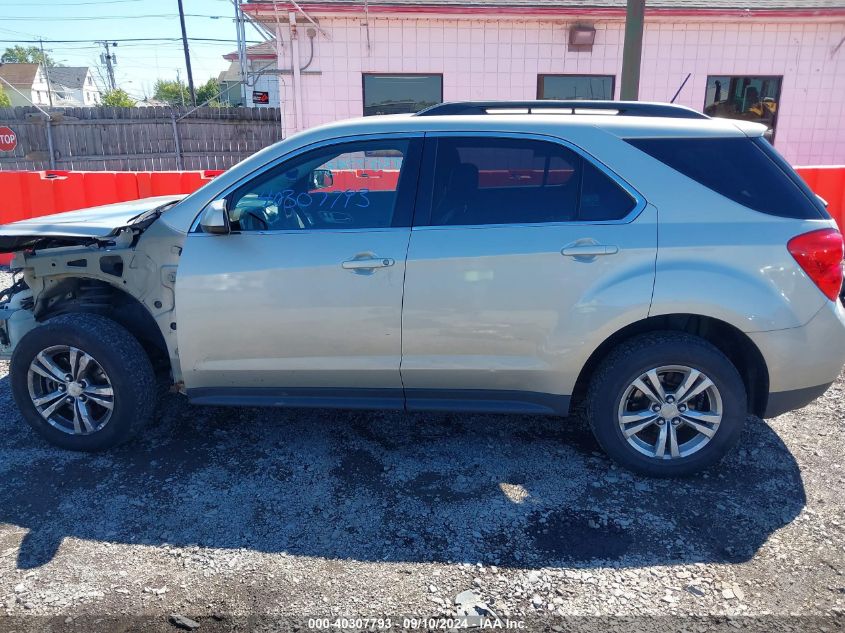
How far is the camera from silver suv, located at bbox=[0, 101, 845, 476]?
3.33 m

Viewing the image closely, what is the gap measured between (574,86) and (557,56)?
0.65m

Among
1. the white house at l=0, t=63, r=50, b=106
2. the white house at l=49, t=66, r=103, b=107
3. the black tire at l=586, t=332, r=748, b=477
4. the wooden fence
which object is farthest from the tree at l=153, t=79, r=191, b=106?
the black tire at l=586, t=332, r=748, b=477

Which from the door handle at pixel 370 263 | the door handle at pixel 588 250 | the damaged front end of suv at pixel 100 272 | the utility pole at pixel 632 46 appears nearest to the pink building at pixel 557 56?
the utility pole at pixel 632 46

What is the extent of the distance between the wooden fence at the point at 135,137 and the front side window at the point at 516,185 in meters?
A: 13.7

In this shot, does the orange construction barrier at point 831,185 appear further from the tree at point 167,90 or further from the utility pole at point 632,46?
the tree at point 167,90

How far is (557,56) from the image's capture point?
40.5ft

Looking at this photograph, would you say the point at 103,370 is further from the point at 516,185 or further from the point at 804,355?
the point at 804,355

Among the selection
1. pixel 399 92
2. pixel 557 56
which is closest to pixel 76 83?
pixel 399 92

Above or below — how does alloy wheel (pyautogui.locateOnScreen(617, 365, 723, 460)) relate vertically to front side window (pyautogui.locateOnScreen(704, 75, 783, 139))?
below

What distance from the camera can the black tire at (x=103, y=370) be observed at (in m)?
3.72

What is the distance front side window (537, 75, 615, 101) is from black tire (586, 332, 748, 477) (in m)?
10.0

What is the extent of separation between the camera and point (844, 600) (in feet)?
8.93

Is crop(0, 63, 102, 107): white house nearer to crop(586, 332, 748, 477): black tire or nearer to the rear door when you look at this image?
the rear door

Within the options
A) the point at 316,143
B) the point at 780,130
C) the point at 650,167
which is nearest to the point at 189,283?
the point at 316,143
